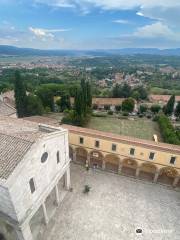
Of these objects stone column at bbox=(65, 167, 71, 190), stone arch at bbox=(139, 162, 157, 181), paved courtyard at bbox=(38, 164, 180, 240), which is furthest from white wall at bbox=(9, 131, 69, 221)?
stone arch at bbox=(139, 162, 157, 181)

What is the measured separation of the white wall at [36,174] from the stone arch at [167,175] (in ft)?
49.6

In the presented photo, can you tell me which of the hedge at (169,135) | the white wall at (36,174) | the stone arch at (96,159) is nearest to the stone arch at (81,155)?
the stone arch at (96,159)

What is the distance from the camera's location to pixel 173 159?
77.4ft

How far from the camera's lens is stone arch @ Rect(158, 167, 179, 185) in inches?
976

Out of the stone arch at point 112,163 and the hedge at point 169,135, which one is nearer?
the stone arch at point 112,163

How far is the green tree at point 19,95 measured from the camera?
129ft

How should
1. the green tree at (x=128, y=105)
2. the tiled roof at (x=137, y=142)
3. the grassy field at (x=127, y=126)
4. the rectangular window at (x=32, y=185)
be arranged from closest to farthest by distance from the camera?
the rectangular window at (x=32, y=185), the tiled roof at (x=137, y=142), the grassy field at (x=127, y=126), the green tree at (x=128, y=105)

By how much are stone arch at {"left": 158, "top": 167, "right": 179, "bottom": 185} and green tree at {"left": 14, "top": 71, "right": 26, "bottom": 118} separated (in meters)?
31.0

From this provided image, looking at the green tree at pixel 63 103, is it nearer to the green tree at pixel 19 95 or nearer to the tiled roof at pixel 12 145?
the green tree at pixel 19 95

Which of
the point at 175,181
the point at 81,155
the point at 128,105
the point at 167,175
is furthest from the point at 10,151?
the point at 128,105

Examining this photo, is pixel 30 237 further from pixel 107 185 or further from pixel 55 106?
pixel 55 106

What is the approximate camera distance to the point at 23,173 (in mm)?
14195

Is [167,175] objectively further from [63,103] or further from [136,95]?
[136,95]

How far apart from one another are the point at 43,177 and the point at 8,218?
4.29 metres
